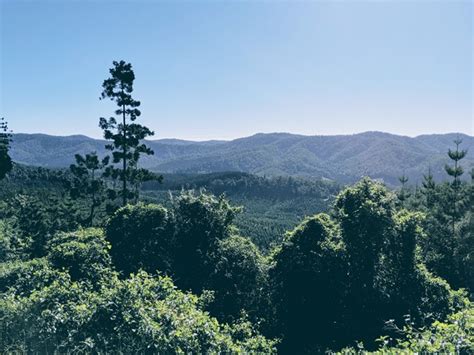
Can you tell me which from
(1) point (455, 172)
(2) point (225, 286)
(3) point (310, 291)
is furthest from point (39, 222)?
(1) point (455, 172)

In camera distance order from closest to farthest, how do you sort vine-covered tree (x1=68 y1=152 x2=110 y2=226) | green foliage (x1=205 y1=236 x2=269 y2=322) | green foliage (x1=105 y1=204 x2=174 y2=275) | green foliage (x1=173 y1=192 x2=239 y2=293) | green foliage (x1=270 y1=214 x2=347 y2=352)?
green foliage (x1=270 y1=214 x2=347 y2=352) → green foliage (x1=205 y1=236 x2=269 y2=322) → green foliage (x1=173 y1=192 x2=239 y2=293) → green foliage (x1=105 y1=204 x2=174 y2=275) → vine-covered tree (x1=68 y1=152 x2=110 y2=226)

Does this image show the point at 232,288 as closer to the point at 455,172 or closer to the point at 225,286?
the point at 225,286

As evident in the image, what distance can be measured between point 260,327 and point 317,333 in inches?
102

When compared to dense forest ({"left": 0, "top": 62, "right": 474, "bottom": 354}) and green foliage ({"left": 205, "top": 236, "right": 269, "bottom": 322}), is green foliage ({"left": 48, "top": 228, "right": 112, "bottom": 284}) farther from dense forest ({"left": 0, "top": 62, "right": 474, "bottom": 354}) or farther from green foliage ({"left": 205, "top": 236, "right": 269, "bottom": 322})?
green foliage ({"left": 205, "top": 236, "right": 269, "bottom": 322})

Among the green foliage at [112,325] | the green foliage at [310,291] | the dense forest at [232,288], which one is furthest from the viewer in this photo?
the green foliage at [310,291]

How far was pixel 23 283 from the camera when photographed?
606 inches

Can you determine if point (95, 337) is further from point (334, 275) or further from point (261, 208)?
point (261, 208)

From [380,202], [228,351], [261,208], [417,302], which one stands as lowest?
[261,208]

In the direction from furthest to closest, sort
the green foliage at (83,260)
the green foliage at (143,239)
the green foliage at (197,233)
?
1. the green foliage at (143,239)
2. the green foliage at (197,233)
3. the green foliage at (83,260)

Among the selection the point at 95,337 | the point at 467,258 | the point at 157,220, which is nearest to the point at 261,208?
the point at 467,258

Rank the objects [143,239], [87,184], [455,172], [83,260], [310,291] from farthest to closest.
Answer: [455,172], [87,184], [143,239], [83,260], [310,291]

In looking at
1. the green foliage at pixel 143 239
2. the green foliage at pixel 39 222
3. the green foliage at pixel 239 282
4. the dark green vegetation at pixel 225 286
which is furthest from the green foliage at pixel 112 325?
the green foliage at pixel 39 222

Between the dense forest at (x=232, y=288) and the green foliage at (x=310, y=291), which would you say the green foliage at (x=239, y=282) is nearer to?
the dense forest at (x=232, y=288)

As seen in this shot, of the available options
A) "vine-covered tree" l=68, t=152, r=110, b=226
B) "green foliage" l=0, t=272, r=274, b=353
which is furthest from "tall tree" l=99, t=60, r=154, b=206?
"green foliage" l=0, t=272, r=274, b=353
